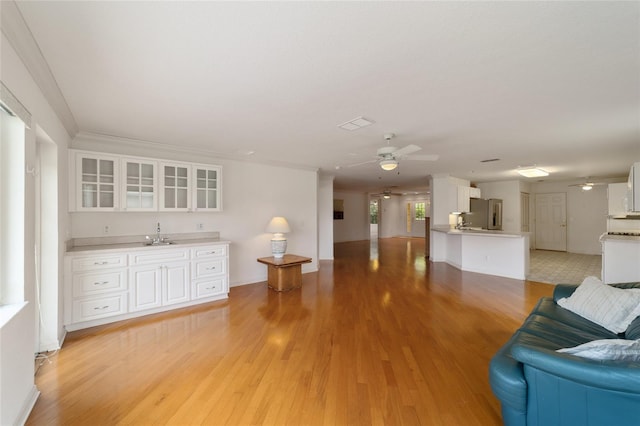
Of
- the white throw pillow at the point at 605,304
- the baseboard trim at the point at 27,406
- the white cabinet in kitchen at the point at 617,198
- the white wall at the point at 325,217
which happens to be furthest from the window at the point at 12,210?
the white cabinet in kitchen at the point at 617,198

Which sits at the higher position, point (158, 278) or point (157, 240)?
point (157, 240)

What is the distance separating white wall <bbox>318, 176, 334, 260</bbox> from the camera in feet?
26.2

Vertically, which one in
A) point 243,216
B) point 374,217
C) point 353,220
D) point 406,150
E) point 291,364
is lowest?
point 291,364

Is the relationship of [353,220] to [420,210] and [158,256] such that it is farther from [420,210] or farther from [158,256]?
[158,256]

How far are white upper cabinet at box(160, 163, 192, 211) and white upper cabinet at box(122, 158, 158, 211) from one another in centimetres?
11

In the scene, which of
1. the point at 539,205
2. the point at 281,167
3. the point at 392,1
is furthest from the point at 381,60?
the point at 539,205

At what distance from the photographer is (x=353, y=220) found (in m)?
12.3

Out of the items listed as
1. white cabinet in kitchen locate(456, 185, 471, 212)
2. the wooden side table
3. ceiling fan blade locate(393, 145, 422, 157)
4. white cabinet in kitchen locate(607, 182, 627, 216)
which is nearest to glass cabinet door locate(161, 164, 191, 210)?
the wooden side table

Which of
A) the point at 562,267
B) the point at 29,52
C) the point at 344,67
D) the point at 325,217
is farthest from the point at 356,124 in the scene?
the point at 562,267

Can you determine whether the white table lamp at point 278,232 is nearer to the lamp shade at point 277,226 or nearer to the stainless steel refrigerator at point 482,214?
the lamp shade at point 277,226

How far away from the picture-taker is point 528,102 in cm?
266

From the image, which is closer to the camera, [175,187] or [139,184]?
[139,184]

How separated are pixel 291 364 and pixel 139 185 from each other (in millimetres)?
3175

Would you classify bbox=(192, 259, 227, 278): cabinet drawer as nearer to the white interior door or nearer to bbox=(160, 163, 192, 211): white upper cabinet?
bbox=(160, 163, 192, 211): white upper cabinet
